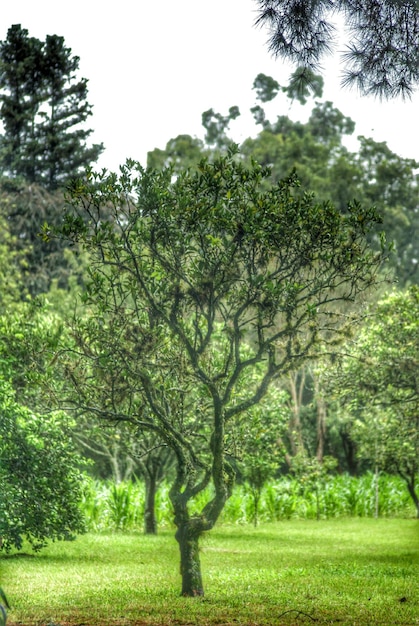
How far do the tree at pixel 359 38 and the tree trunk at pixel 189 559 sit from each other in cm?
545

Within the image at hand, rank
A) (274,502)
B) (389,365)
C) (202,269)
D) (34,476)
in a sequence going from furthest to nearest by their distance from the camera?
(274,502) < (389,365) < (34,476) < (202,269)

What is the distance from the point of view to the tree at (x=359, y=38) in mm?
9141

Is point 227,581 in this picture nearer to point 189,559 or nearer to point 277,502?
point 189,559

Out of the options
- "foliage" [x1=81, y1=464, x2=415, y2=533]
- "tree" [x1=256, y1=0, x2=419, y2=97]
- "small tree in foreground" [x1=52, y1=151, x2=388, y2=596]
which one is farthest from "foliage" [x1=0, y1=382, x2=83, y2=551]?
"foliage" [x1=81, y1=464, x2=415, y2=533]

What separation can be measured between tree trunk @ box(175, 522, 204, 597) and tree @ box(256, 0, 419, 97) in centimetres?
545

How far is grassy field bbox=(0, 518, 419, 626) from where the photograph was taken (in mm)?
8508

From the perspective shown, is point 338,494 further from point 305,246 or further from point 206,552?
point 305,246

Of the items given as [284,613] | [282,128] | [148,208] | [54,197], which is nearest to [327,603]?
[284,613]

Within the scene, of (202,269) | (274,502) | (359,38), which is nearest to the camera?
(202,269)

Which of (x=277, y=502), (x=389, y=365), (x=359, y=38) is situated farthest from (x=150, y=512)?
(x=359, y=38)

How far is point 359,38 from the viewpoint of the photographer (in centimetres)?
936

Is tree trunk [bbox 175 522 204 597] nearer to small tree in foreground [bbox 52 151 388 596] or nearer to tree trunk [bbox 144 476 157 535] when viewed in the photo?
small tree in foreground [bbox 52 151 388 596]

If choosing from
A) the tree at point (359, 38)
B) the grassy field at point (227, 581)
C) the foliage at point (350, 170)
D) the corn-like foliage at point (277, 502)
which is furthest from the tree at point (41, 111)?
the tree at point (359, 38)

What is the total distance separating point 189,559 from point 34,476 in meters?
3.79
